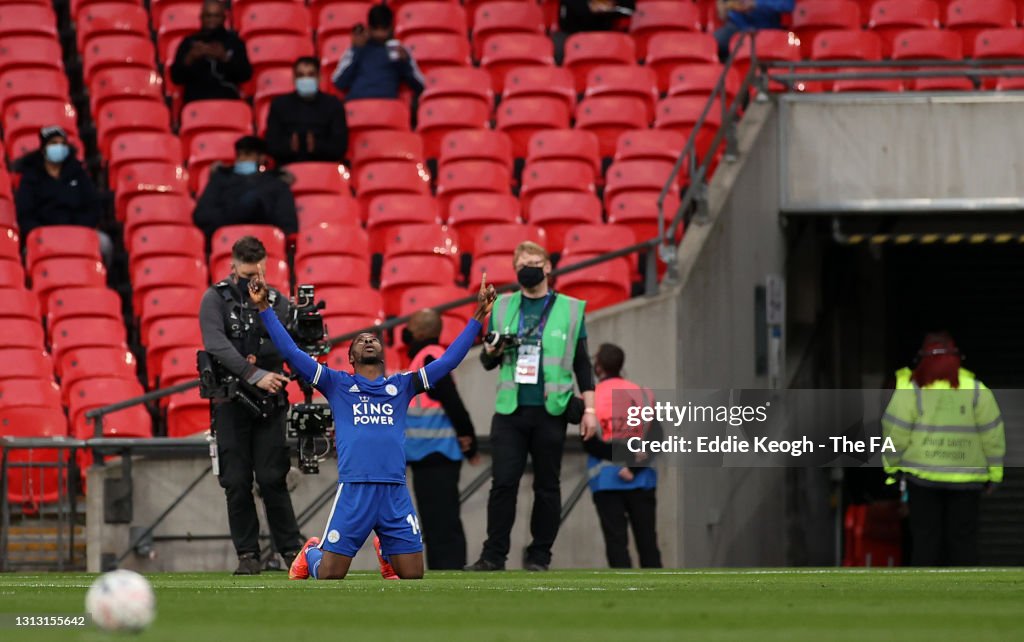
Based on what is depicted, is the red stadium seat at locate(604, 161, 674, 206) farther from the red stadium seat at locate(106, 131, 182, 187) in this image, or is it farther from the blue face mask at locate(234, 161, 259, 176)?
the red stadium seat at locate(106, 131, 182, 187)

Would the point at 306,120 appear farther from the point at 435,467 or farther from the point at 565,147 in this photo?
the point at 435,467

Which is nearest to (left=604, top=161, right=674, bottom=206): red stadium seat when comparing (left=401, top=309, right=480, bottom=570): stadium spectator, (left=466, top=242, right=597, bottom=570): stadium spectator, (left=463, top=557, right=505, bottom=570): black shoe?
(left=401, top=309, right=480, bottom=570): stadium spectator

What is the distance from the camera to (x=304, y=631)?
6.98 metres

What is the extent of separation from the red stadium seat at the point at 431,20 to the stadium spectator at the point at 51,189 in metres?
3.72

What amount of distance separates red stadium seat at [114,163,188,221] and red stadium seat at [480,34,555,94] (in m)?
3.11

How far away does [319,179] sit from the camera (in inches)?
685

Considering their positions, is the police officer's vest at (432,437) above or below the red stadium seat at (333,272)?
below

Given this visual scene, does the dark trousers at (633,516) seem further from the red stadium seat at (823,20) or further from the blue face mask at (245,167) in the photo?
the red stadium seat at (823,20)

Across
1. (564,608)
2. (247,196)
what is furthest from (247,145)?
(564,608)

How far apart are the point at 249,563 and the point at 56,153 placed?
6.56 meters

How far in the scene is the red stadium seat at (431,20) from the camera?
19.0 metres

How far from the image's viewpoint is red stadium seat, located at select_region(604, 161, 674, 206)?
16.8m

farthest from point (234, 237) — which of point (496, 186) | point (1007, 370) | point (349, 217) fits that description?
point (1007, 370)

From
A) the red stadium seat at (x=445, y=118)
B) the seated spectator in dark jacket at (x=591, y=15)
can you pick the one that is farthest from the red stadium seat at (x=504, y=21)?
the red stadium seat at (x=445, y=118)
